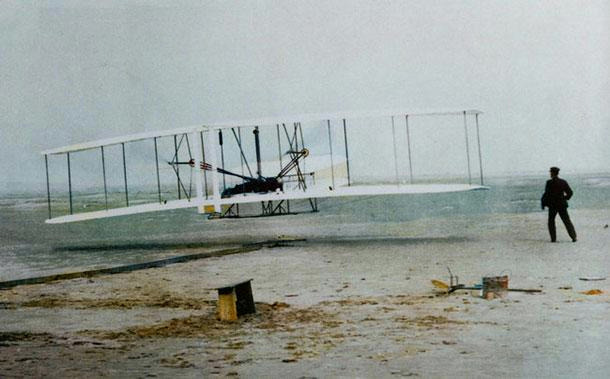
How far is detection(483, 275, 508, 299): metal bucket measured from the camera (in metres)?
6.63

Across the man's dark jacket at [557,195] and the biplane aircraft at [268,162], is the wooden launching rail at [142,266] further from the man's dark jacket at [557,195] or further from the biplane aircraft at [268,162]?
the man's dark jacket at [557,195]

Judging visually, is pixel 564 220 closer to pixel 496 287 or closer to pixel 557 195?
pixel 557 195

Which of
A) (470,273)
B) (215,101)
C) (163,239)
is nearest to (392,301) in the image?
(470,273)

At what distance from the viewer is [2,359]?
17.4ft

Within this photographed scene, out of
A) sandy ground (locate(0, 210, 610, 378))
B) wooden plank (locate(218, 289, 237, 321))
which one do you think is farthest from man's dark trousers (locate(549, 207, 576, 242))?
wooden plank (locate(218, 289, 237, 321))

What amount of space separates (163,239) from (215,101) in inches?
190

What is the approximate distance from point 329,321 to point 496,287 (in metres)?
1.62

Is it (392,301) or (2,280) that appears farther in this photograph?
(2,280)

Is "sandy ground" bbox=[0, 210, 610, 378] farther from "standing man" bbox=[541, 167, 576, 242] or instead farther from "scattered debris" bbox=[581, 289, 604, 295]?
"standing man" bbox=[541, 167, 576, 242]

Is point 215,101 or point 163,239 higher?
point 215,101

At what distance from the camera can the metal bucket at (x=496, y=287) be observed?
6629 mm

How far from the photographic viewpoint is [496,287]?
21.8 ft

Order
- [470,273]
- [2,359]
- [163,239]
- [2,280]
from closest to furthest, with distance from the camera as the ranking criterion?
[2,359] → [470,273] → [2,280] → [163,239]

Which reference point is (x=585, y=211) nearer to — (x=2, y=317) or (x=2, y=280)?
(x=2, y=280)
